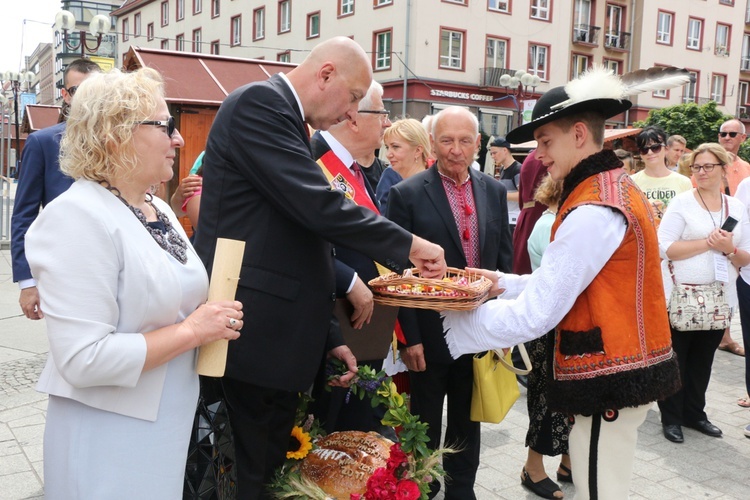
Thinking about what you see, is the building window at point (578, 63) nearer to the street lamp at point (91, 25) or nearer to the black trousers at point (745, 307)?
the street lamp at point (91, 25)

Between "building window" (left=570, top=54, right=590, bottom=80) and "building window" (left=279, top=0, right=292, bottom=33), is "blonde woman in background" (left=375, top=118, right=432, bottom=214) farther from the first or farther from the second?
"building window" (left=279, top=0, right=292, bottom=33)

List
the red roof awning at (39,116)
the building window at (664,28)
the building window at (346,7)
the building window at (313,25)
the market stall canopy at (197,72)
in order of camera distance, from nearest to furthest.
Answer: the market stall canopy at (197,72)
the red roof awning at (39,116)
the building window at (346,7)
the building window at (313,25)
the building window at (664,28)

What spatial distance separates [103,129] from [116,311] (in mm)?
506

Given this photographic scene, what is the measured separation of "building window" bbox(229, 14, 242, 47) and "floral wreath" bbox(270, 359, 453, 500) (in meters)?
43.7

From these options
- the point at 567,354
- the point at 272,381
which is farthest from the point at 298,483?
the point at 567,354

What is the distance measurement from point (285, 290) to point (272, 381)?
32 cm

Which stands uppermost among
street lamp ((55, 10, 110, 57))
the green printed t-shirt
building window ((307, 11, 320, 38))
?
building window ((307, 11, 320, 38))

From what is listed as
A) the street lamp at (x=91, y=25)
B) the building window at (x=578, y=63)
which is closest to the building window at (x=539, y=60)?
the building window at (x=578, y=63)

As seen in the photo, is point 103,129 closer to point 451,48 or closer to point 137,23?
point 451,48

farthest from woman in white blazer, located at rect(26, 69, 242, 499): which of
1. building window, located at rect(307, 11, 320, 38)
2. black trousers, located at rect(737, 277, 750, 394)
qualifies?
building window, located at rect(307, 11, 320, 38)

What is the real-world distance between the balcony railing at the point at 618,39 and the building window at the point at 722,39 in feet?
22.9

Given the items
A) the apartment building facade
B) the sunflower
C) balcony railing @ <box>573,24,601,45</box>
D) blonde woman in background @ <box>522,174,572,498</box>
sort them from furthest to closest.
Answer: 1. balcony railing @ <box>573,24,601,45</box>
2. the apartment building facade
3. blonde woman in background @ <box>522,174,572,498</box>
4. the sunflower

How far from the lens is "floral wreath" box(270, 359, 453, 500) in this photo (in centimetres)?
252

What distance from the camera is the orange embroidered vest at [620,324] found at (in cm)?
254
